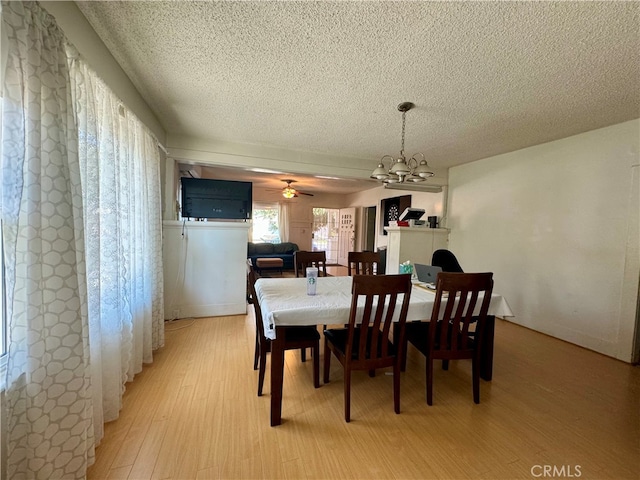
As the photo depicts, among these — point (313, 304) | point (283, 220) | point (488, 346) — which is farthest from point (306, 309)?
point (283, 220)

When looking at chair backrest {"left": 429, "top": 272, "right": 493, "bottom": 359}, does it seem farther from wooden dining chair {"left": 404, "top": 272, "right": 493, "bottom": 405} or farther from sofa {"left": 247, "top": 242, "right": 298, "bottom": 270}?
sofa {"left": 247, "top": 242, "right": 298, "bottom": 270}

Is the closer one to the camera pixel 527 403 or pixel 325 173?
pixel 527 403

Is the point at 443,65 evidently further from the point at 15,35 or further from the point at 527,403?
the point at 527,403

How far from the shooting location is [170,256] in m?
3.27

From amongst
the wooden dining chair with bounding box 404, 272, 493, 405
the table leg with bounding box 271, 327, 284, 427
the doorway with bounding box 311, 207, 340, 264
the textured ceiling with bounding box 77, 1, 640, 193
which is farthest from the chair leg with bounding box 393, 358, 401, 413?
the doorway with bounding box 311, 207, 340, 264

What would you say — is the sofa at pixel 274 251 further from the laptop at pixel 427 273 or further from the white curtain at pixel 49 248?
the white curtain at pixel 49 248

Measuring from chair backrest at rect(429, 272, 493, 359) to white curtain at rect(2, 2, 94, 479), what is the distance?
1953 millimetres

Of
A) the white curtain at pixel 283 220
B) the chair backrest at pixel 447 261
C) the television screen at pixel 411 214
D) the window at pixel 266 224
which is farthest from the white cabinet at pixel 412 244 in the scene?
the window at pixel 266 224

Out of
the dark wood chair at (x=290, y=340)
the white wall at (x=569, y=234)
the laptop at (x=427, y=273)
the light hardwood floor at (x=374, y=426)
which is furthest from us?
the white wall at (x=569, y=234)

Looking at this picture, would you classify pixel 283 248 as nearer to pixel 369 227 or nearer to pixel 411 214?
pixel 369 227

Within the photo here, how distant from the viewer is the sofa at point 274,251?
6.86 meters

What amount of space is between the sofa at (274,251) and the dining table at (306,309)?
4532mm

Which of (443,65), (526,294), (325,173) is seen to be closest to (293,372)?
(443,65)

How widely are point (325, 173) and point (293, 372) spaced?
283 cm
